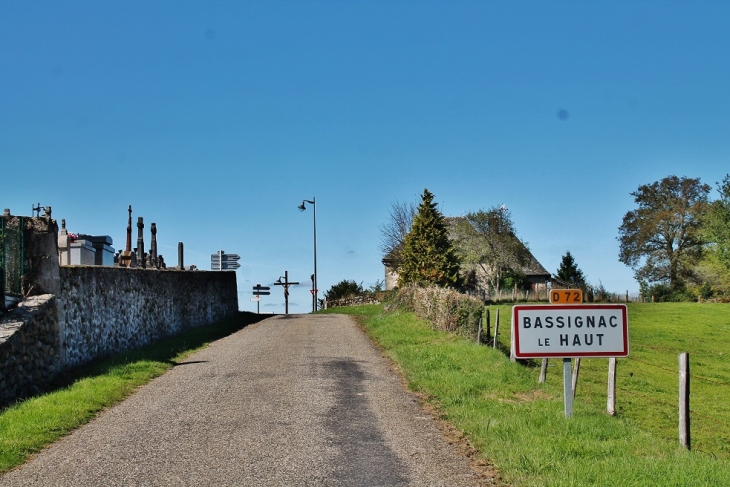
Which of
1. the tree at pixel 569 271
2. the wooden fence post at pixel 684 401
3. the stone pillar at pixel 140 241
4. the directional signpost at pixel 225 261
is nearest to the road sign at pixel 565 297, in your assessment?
the wooden fence post at pixel 684 401

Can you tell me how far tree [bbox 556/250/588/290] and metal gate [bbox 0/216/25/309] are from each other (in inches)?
2777

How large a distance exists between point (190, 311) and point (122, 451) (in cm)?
2133

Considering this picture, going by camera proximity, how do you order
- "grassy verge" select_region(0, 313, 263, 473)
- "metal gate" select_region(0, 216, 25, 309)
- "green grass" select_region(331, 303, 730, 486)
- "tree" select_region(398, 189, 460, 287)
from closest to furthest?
"green grass" select_region(331, 303, 730, 486) < "grassy verge" select_region(0, 313, 263, 473) < "metal gate" select_region(0, 216, 25, 309) < "tree" select_region(398, 189, 460, 287)

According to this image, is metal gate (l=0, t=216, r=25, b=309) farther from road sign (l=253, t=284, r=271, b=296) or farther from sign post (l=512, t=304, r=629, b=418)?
road sign (l=253, t=284, r=271, b=296)

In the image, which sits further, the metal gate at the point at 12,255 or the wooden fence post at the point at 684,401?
the metal gate at the point at 12,255

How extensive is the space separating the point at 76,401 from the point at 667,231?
235 feet

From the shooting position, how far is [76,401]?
485 inches

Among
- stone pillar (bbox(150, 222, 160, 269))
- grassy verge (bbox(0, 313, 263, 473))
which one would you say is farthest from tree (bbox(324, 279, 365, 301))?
grassy verge (bbox(0, 313, 263, 473))

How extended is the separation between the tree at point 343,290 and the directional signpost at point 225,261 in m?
11.8

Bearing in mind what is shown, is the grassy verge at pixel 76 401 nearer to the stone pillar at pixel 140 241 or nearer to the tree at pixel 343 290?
the stone pillar at pixel 140 241

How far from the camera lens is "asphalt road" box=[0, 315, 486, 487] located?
25.4ft

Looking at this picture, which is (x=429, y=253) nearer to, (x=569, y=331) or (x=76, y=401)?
(x=76, y=401)

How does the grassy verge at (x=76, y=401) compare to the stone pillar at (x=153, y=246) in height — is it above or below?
below

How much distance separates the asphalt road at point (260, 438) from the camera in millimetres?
7750
